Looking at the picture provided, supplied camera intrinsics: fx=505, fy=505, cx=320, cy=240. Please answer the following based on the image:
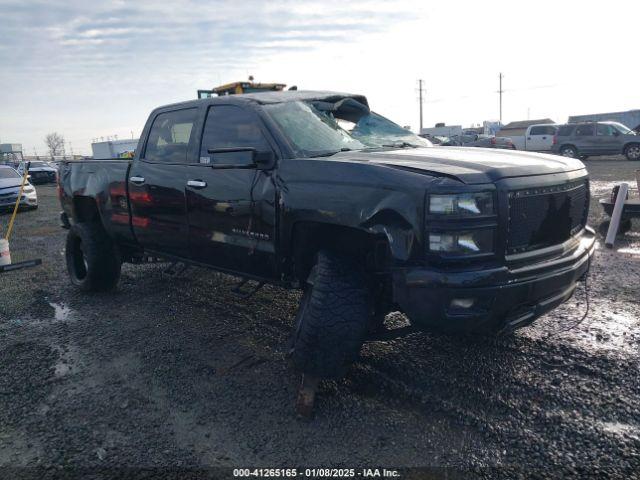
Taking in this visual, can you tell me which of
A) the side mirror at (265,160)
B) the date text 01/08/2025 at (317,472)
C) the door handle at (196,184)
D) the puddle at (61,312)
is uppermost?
the side mirror at (265,160)

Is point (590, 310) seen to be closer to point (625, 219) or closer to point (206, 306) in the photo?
point (206, 306)

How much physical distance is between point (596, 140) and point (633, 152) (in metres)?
1.58

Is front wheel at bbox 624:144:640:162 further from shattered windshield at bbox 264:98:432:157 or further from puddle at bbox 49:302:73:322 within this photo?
puddle at bbox 49:302:73:322

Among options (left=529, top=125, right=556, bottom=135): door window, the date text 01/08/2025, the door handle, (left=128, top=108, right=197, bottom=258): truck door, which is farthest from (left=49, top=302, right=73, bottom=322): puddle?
(left=529, top=125, right=556, bottom=135): door window

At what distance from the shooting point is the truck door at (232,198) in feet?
11.7

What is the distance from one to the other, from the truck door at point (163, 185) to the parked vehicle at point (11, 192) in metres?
11.1

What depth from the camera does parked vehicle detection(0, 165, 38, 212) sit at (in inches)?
564

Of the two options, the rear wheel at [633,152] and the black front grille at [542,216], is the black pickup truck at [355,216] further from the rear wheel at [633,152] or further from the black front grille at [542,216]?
the rear wheel at [633,152]

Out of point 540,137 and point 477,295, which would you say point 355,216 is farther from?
point 540,137

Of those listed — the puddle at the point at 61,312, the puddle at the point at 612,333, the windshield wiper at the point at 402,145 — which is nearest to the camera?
the puddle at the point at 612,333

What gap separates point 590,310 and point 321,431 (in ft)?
9.54

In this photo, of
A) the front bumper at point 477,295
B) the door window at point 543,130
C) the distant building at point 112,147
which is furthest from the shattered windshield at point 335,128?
the distant building at point 112,147

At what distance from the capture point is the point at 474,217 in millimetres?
2676

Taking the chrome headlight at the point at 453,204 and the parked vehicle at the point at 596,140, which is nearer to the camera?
the chrome headlight at the point at 453,204
